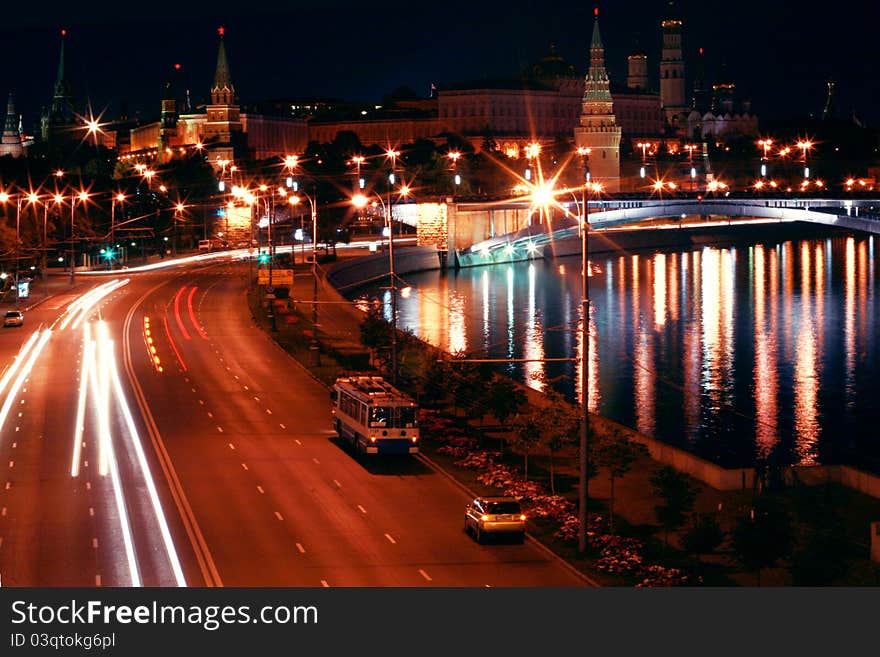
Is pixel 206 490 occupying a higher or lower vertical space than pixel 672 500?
lower

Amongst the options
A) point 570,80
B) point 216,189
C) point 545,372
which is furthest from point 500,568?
point 570,80

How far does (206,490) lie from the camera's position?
2780 centimetres

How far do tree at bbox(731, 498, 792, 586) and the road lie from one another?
2.30m

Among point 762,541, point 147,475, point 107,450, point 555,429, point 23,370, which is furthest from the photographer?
point 23,370

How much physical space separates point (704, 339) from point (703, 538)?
136 feet

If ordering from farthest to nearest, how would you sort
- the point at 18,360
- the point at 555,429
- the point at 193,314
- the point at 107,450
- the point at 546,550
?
the point at 193,314, the point at 18,360, the point at 107,450, the point at 555,429, the point at 546,550

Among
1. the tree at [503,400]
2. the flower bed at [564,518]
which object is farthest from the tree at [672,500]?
the tree at [503,400]

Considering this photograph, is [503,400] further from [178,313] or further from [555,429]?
[178,313]

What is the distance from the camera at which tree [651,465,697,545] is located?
2480 centimetres

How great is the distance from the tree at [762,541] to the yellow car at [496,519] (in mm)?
3319

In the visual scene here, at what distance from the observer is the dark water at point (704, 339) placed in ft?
141

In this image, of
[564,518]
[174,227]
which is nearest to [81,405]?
[564,518]

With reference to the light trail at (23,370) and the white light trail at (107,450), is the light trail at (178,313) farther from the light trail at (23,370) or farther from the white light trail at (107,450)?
the light trail at (23,370)

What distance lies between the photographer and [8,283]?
68.4 meters
